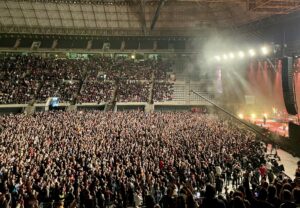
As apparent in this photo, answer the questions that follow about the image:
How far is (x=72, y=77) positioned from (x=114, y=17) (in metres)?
10.9

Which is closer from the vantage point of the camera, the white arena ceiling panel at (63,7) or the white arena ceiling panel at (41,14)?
the white arena ceiling panel at (63,7)

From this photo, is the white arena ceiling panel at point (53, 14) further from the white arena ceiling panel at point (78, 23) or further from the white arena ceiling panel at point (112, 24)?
the white arena ceiling panel at point (112, 24)

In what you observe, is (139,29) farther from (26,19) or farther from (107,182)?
(107,182)

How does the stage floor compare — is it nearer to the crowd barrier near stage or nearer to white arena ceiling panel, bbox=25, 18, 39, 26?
the crowd barrier near stage

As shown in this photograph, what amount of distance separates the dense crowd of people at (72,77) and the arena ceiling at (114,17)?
4656 mm

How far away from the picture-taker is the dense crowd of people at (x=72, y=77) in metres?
33.3

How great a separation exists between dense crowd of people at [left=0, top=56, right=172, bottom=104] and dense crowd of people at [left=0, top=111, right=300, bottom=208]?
12231mm

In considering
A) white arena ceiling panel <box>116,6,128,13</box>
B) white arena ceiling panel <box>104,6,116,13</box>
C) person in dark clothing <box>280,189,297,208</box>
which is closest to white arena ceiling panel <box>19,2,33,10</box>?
white arena ceiling panel <box>104,6,116,13</box>

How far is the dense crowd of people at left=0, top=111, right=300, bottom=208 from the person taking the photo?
7.44 m

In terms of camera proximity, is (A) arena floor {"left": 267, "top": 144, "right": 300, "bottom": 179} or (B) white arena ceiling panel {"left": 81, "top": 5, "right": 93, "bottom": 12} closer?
(A) arena floor {"left": 267, "top": 144, "right": 300, "bottom": 179}

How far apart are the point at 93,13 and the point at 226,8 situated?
18.8 meters

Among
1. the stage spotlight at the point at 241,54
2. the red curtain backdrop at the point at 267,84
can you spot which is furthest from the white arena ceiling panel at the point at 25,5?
the red curtain backdrop at the point at 267,84

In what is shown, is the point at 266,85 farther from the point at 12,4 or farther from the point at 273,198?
the point at 12,4

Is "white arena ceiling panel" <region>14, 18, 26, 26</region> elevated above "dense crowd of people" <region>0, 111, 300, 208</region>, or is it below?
above
